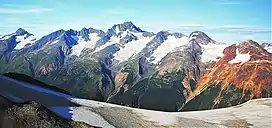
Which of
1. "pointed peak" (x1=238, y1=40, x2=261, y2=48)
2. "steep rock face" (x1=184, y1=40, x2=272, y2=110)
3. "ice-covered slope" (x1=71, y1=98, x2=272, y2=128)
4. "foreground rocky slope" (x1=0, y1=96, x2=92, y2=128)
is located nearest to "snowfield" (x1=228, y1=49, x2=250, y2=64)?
"steep rock face" (x1=184, y1=40, x2=272, y2=110)

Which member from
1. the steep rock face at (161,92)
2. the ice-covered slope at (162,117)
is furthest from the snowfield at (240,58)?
the ice-covered slope at (162,117)

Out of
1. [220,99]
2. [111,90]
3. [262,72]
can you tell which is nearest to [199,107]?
[220,99]

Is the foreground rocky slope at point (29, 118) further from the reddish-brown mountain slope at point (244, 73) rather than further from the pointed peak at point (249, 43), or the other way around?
the pointed peak at point (249, 43)

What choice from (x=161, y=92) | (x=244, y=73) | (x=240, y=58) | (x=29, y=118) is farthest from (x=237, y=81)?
(x=29, y=118)

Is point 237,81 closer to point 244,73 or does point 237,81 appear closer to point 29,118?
point 244,73

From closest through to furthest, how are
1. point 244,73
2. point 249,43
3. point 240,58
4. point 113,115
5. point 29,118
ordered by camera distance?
point 29,118 → point 113,115 → point 244,73 → point 240,58 → point 249,43
